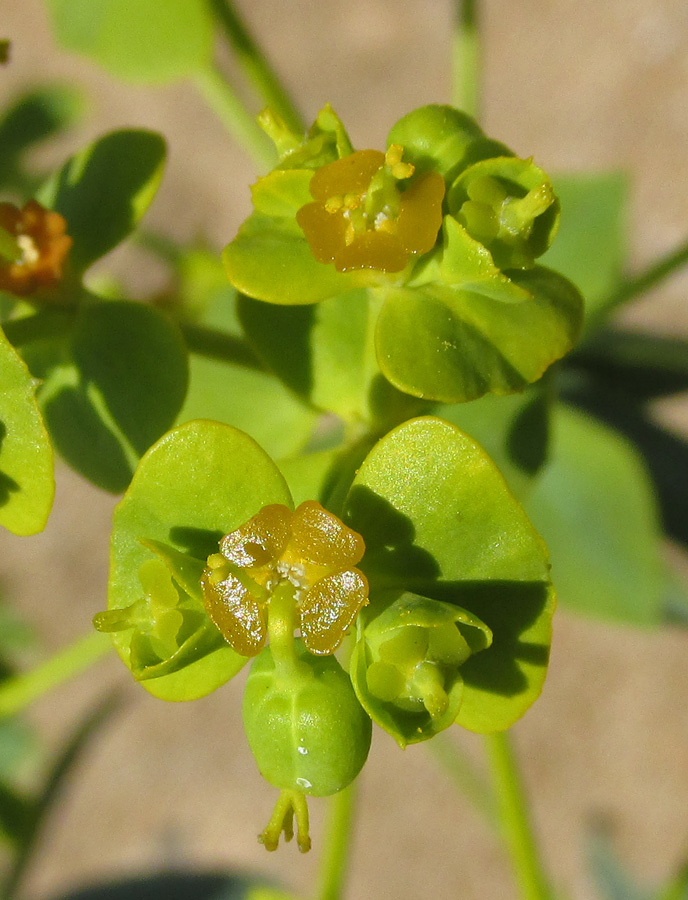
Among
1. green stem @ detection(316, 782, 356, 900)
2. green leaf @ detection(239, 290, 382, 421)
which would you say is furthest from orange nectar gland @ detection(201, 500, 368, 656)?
green stem @ detection(316, 782, 356, 900)

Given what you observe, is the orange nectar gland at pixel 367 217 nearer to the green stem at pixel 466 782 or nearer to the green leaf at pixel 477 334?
the green leaf at pixel 477 334

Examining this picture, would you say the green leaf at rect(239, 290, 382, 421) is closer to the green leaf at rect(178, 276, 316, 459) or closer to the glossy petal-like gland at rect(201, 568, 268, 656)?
the green leaf at rect(178, 276, 316, 459)

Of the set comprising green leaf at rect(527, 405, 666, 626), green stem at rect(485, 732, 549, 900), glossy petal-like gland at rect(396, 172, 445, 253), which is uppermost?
glossy petal-like gland at rect(396, 172, 445, 253)

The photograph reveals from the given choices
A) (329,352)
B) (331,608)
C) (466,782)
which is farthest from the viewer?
(466,782)

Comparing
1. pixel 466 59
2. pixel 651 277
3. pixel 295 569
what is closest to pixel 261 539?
pixel 295 569

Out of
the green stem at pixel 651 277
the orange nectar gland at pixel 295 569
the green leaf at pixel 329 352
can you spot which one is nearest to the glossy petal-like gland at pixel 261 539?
the orange nectar gland at pixel 295 569

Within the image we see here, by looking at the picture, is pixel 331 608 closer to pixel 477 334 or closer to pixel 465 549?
pixel 465 549

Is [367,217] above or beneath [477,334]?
above

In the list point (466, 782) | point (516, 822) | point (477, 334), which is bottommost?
point (466, 782)

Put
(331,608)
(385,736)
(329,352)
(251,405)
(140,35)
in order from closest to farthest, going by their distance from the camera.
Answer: (331,608) < (329,352) < (251,405) < (140,35) < (385,736)
